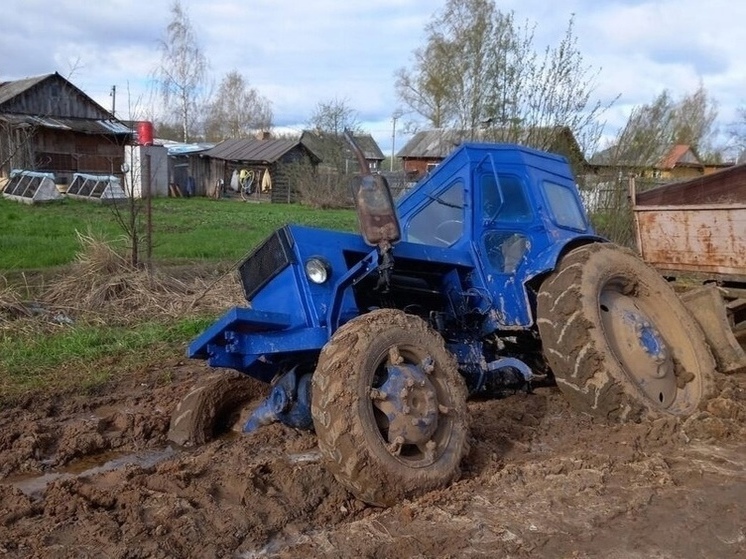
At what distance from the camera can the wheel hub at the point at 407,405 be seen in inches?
165

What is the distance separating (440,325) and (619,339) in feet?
4.41

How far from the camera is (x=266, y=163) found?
41.6m

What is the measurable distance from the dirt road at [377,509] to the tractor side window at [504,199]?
145 centimetres

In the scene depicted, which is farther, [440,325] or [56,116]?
[56,116]

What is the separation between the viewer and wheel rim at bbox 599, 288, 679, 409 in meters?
5.60

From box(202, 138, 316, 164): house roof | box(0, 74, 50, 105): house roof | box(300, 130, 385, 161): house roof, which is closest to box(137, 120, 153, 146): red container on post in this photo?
box(300, 130, 385, 161): house roof

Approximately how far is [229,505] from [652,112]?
12.5 m

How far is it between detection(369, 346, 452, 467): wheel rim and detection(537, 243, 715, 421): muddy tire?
120cm

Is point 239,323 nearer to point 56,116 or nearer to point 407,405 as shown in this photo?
point 407,405

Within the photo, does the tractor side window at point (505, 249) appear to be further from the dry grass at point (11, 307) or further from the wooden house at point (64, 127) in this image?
the wooden house at point (64, 127)

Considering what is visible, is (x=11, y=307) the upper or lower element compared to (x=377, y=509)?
upper

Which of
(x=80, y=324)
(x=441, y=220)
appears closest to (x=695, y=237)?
(x=441, y=220)

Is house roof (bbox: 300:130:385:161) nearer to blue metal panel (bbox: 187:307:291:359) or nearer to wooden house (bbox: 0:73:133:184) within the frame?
wooden house (bbox: 0:73:133:184)

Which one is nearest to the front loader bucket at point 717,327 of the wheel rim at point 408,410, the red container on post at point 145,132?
the wheel rim at point 408,410
